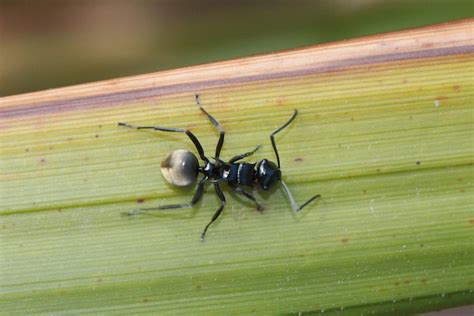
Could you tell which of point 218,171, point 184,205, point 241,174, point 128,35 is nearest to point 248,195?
point 241,174

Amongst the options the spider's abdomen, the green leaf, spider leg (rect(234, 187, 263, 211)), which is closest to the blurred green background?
the green leaf

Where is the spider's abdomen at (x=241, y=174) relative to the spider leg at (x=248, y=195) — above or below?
above

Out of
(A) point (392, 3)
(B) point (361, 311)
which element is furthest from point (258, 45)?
(B) point (361, 311)

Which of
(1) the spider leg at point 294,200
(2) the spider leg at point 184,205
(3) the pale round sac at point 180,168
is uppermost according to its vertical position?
(3) the pale round sac at point 180,168

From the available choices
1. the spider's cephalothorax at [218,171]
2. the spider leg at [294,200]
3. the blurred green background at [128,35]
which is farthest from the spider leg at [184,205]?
the blurred green background at [128,35]

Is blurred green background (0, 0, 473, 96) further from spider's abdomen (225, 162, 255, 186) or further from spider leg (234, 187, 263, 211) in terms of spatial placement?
spider leg (234, 187, 263, 211)

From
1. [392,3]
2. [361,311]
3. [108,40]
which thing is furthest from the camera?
[108,40]

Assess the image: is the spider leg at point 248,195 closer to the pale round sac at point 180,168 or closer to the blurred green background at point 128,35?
the pale round sac at point 180,168

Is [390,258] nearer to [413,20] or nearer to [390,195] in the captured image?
[390,195]
